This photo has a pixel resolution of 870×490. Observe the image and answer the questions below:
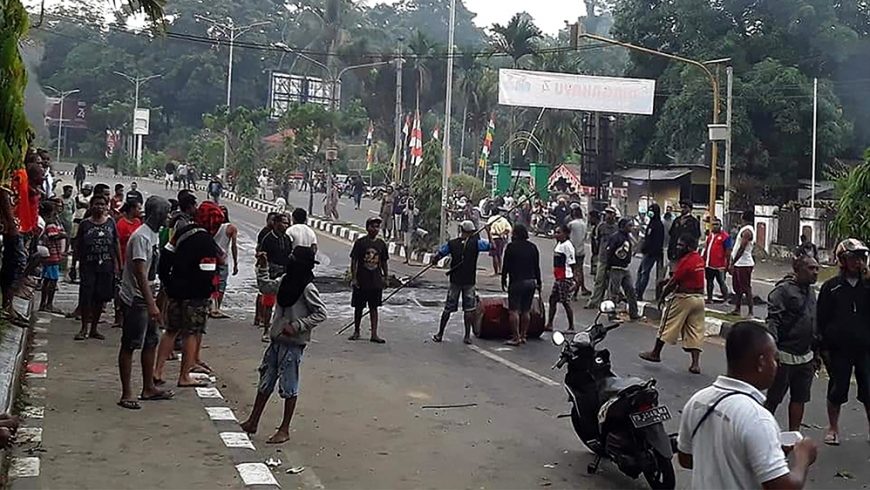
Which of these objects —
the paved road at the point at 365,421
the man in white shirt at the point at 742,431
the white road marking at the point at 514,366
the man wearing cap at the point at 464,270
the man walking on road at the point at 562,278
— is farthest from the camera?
the man walking on road at the point at 562,278

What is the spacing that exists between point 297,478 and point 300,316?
1325 millimetres

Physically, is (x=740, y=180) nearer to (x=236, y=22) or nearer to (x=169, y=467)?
(x=169, y=467)

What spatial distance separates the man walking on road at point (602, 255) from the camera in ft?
49.8

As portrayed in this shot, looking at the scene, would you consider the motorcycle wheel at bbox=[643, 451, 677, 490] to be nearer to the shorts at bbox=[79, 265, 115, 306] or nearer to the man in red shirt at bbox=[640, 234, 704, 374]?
the man in red shirt at bbox=[640, 234, 704, 374]

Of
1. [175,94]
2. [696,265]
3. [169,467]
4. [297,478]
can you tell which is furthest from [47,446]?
[175,94]

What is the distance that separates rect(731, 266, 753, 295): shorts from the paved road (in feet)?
10.3

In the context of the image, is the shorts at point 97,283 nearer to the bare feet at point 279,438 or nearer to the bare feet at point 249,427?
the bare feet at point 249,427

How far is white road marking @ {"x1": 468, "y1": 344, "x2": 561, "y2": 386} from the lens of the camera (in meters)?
10.3

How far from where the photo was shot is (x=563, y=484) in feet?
22.5

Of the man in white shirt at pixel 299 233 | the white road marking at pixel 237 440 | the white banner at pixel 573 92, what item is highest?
the white banner at pixel 573 92

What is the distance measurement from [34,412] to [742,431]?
636 centimetres

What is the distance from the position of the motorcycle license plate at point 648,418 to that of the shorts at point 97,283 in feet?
21.9

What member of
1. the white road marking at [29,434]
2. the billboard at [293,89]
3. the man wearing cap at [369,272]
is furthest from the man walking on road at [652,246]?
the billboard at [293,89]

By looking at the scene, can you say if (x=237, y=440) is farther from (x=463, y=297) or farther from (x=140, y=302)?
(x=463, y=297)
